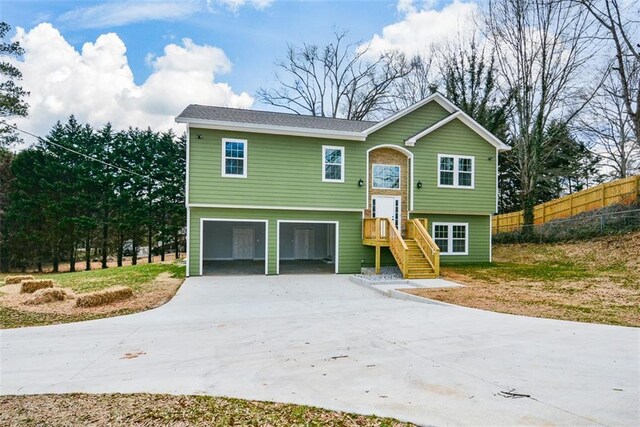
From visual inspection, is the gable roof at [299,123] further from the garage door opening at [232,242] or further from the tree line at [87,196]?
the tree line at [87,196]

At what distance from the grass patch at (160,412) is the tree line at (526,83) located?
21262 mm

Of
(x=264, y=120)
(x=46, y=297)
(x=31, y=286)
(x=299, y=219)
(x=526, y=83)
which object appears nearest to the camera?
(x=46, y=297)

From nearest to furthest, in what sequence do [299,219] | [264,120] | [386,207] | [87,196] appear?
[299,219] < [264,120] < [386,207] < [87,196]

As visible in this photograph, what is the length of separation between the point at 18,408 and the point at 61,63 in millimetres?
14048

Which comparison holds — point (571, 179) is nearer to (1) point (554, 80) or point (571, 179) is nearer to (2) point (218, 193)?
(1) point (554, 80)

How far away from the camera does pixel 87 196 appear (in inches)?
1094

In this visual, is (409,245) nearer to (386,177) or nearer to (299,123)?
(386,177)

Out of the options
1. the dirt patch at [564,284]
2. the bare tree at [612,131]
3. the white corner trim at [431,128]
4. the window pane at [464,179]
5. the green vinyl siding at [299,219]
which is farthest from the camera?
the bare tree at [612,131]

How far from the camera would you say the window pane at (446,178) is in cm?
1641

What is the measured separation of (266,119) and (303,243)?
8.12 meters

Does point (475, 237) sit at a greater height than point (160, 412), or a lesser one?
greater

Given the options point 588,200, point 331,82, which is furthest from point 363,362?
point 331,82

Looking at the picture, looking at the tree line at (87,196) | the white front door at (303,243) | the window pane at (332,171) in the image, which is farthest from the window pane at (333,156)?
the tree line at (87,196)

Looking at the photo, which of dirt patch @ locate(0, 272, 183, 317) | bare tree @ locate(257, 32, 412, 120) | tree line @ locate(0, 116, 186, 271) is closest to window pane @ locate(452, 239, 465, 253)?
dirt patch @ locate(0, 272, 183, 317)
